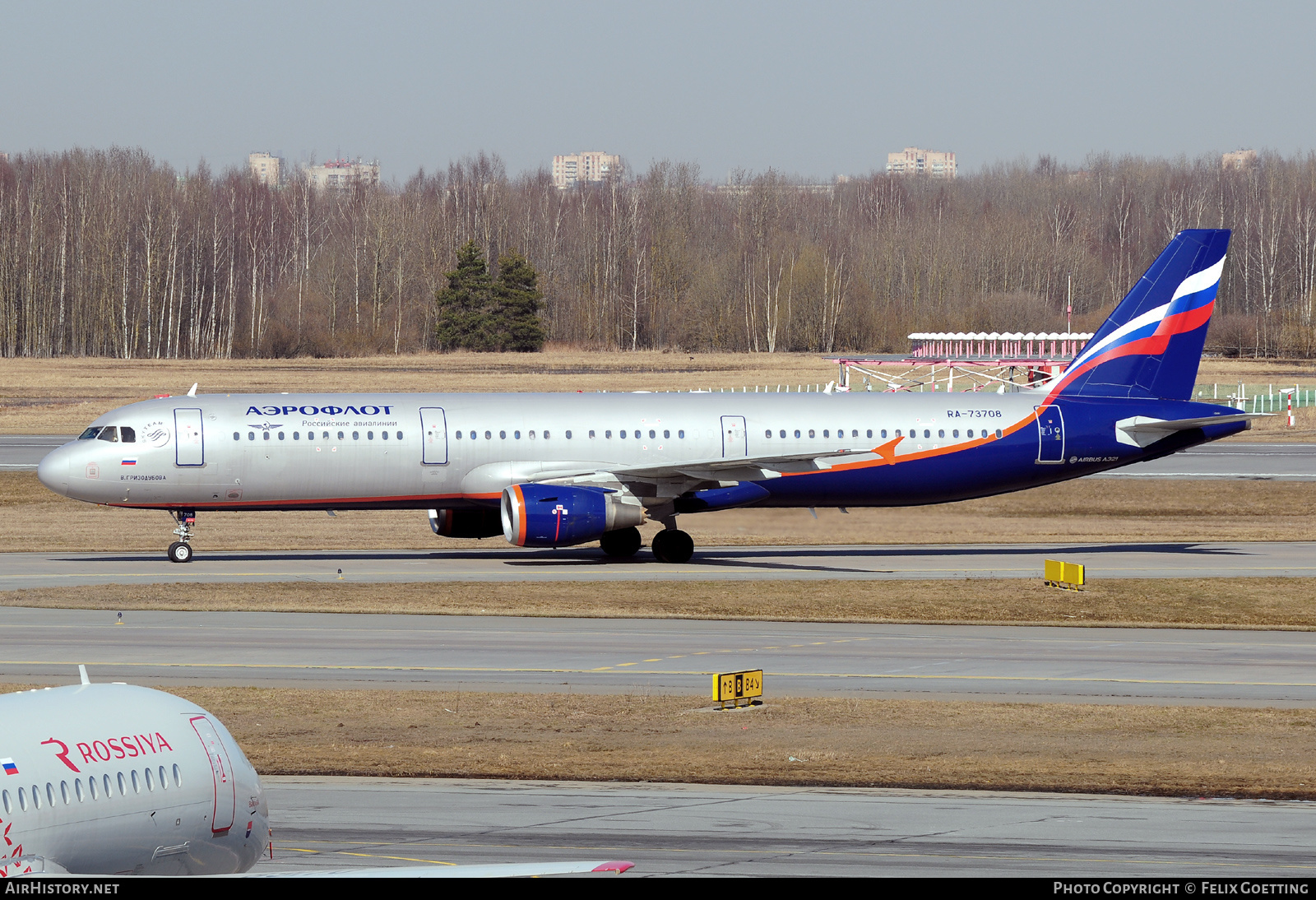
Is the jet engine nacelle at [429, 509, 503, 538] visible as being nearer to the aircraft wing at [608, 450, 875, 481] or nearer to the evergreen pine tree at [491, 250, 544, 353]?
the aircraft wing at [608, 450, 875, 481]

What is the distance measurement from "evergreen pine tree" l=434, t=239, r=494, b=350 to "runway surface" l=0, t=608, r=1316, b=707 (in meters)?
107

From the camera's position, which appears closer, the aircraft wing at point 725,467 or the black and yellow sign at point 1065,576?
the black and yellow sign at point 1065,576

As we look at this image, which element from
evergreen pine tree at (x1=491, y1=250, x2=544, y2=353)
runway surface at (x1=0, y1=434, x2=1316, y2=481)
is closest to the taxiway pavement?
runway surface at (x1=0, y1=434, x2=1316, y2=481)

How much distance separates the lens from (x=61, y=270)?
15450 cm

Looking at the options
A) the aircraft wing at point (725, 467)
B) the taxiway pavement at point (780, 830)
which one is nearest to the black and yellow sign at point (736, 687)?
the taxiway pavement at point (780, 830)

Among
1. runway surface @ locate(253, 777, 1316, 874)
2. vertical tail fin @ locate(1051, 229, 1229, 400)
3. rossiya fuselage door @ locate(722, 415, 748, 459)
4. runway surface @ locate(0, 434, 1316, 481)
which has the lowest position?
runway surface @ locate(253, 777, 1316, 874)

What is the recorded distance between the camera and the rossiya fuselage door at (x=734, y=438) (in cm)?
4378

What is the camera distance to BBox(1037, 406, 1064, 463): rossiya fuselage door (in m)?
44.4

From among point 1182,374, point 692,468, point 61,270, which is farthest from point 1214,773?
point 61,270

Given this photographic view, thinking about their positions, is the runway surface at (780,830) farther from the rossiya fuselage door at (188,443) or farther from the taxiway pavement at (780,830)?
the rossiya fuselage door at (188,443)

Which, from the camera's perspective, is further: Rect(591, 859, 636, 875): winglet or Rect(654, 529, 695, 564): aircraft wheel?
Rect(654, 529, 695, 564): aircraft wheel

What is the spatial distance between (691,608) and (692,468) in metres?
6.73

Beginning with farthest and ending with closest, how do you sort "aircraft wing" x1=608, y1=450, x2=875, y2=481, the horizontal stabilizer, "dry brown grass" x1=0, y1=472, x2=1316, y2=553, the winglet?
"dry brown grass" x1=0, y1=472, x2=1316, y2=553, the horizontal stabilizer, "aircraft wing" x1=608, y1=450, x2=875, y2=481, the winglet

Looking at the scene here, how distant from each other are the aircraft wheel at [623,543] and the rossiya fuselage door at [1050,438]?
480 inches
